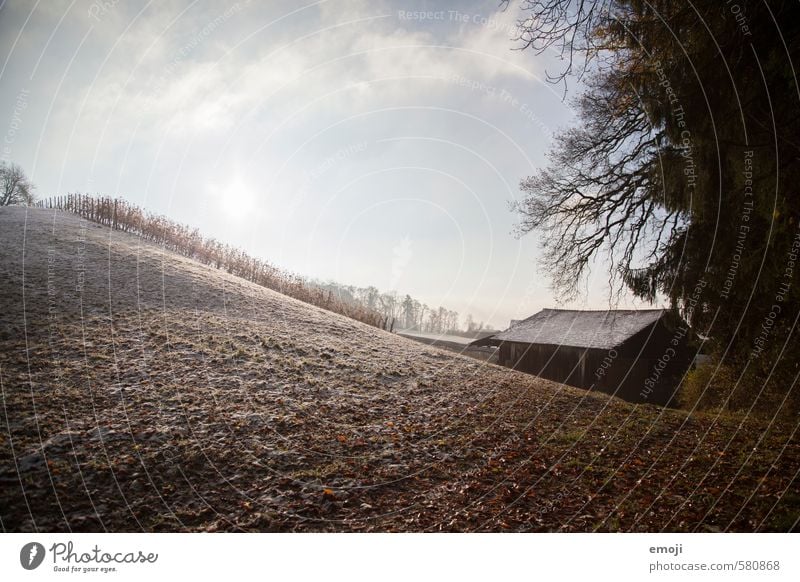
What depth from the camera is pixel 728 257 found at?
6492mm

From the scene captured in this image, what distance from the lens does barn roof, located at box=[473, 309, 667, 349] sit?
2522 cm

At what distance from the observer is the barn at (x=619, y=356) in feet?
79.7

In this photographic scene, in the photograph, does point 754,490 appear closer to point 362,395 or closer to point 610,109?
point 362,395

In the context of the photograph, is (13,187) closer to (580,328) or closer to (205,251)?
(205,251)

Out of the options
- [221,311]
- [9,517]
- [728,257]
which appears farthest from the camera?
[221,311]

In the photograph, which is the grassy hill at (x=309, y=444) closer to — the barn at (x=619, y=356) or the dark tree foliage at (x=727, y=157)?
the dark tree foliage at (x=727, y=157)

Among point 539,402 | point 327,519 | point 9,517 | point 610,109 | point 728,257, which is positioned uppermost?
point 610,109

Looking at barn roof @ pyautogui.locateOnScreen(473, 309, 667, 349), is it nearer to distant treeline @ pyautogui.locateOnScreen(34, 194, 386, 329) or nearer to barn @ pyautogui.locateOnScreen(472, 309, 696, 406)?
barn @ pyautogui.locateOnScreen(472, 309, 696, 406)

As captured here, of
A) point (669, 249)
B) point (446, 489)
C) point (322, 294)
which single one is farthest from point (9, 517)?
point (322, 294)

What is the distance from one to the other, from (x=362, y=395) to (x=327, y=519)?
4.78m

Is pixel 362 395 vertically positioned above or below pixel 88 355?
above
